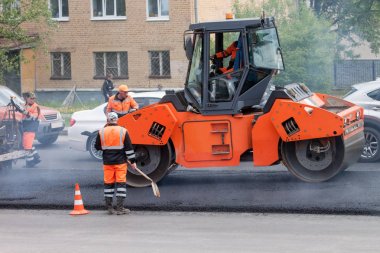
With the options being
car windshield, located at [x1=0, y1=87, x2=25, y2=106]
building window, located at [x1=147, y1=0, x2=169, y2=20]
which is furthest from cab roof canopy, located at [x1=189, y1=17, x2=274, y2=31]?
building window, located at [x1=147, y1=0, x2=169, y2=20]

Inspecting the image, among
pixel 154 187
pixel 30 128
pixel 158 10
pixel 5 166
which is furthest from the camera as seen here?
pixel 158 10

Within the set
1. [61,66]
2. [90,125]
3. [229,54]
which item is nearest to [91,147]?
[90,125]

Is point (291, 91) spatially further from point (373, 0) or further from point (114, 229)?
point (373, 0)

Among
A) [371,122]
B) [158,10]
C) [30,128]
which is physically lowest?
[30,128]

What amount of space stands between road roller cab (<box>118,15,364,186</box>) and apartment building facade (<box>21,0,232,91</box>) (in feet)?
73.3

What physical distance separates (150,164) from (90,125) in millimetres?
5021

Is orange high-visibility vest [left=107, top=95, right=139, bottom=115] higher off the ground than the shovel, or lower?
higher

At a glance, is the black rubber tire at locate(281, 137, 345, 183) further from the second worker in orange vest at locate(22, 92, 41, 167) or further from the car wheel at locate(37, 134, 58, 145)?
the car wheel at locate(37, 134, 58, 145)

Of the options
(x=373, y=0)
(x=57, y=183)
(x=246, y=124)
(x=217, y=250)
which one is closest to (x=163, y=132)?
(x=246, y=124)

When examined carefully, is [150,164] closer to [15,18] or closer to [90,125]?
[90,125]

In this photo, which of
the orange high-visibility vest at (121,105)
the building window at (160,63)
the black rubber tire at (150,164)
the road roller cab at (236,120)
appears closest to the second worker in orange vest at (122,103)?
the orange high-visibility vest at (121,105)

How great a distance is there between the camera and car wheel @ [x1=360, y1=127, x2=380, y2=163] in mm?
17312

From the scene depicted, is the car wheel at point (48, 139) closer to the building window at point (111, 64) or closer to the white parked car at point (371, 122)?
the white parked car at point (371, 122)

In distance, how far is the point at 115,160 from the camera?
44.2ft
